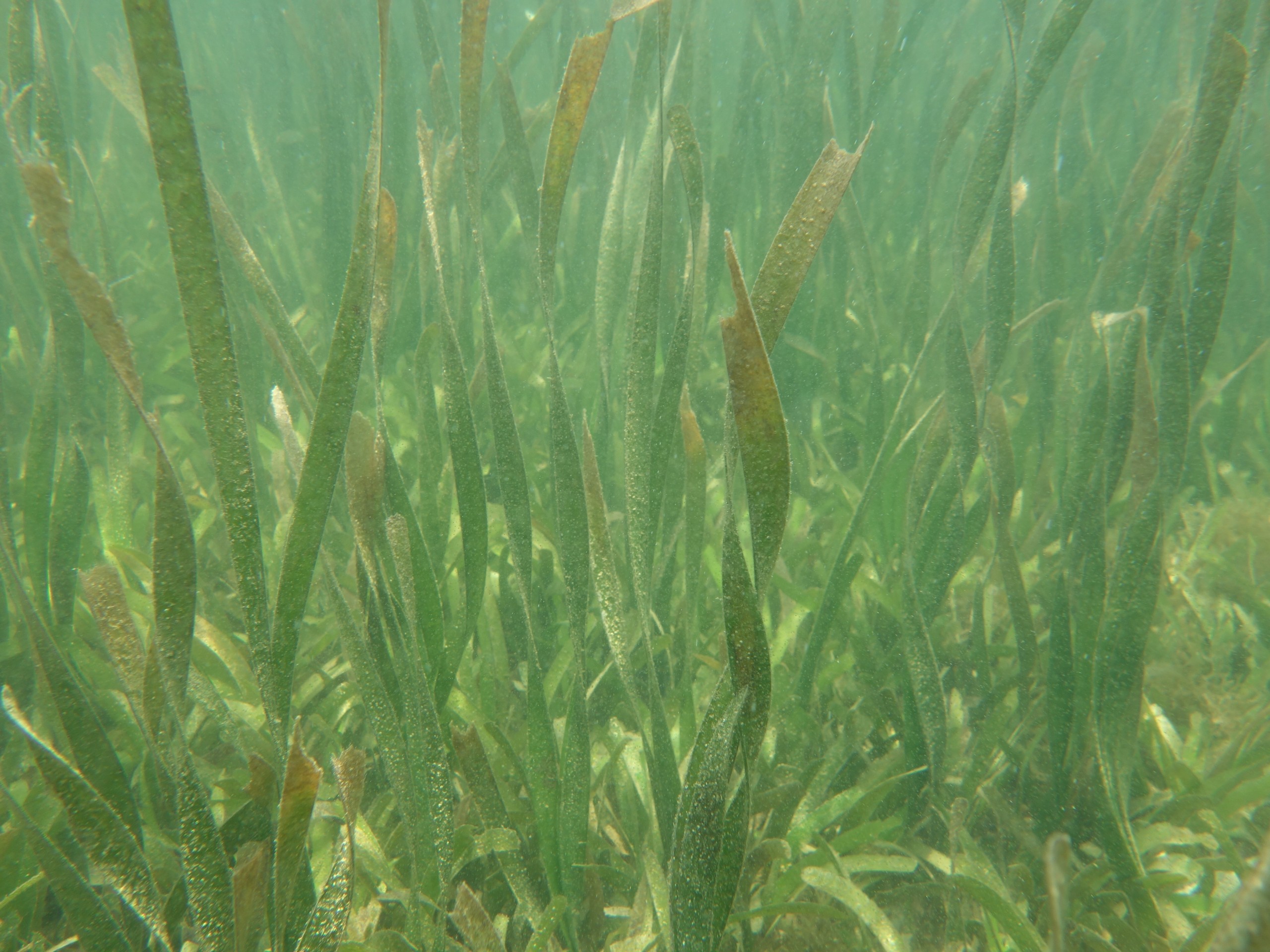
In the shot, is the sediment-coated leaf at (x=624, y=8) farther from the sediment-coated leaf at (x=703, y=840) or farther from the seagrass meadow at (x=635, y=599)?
the sediment-coated leaf at (x=703, y=840)

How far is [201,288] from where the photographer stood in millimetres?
786

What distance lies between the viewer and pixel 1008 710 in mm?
1473

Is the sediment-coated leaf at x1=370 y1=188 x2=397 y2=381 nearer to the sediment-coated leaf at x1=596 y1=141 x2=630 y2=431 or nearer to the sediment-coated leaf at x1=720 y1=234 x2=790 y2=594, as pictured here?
the sediment-coated leaf at x1=596 y1=141 x2=630 y2=431

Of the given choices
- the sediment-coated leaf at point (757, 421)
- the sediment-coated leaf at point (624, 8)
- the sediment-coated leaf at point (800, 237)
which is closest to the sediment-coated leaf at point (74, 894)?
the sediment-coated leaf at point (757, 421)

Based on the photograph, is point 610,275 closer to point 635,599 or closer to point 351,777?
point 635,599

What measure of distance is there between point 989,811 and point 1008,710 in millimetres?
209

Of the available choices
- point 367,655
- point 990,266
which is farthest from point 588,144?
point 367,655

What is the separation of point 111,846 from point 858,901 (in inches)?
41.9

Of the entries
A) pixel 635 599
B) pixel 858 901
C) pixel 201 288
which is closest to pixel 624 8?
pixel 201 288

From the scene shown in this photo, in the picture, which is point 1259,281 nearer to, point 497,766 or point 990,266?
point 990,266

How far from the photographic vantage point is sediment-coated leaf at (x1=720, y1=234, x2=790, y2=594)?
2.31 ft

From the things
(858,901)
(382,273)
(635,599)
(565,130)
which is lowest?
(858,901)

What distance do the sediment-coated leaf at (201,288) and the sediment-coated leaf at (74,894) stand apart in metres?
Answer: 0.29

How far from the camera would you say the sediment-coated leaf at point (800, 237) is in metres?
0.79
